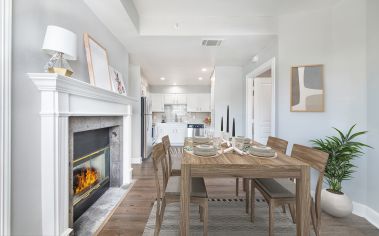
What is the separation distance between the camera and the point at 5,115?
1.01m

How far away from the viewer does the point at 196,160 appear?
4.46 ft

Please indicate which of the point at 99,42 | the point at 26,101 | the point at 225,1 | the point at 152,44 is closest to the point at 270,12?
the point at 225,1

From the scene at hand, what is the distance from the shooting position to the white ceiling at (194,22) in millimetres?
2195

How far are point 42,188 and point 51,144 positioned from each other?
334 millimetres

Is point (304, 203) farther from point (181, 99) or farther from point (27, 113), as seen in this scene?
point (181, 99)

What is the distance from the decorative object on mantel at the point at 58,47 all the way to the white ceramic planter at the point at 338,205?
2974 millimetres

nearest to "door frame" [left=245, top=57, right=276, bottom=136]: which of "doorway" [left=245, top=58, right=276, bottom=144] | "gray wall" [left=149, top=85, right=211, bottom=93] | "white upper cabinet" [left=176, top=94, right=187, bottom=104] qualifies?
"doorway" [left=245, top=58, right=276, bottom=144]

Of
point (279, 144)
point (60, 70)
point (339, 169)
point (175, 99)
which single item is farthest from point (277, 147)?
point (175, 99)

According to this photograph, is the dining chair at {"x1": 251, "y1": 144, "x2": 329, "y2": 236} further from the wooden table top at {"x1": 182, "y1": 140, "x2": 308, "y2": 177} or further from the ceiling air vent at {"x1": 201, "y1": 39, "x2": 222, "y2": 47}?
the ceiling air vent at {"x1": 201, "y1": 39, "x2": 222, "y2": 47}

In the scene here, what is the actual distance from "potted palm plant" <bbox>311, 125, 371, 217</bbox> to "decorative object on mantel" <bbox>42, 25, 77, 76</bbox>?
9.13ft

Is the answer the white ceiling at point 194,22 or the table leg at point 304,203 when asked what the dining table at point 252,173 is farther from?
the white ceiling at point 194,22

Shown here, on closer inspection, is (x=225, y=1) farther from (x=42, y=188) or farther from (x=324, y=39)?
(x=42, y=188)

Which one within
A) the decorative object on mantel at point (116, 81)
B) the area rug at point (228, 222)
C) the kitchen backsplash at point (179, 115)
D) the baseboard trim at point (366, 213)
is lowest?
the area rug at point (228, 222)

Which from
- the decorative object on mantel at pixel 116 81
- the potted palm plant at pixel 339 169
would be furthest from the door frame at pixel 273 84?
the decorative object on mantel at pixel 116 81
